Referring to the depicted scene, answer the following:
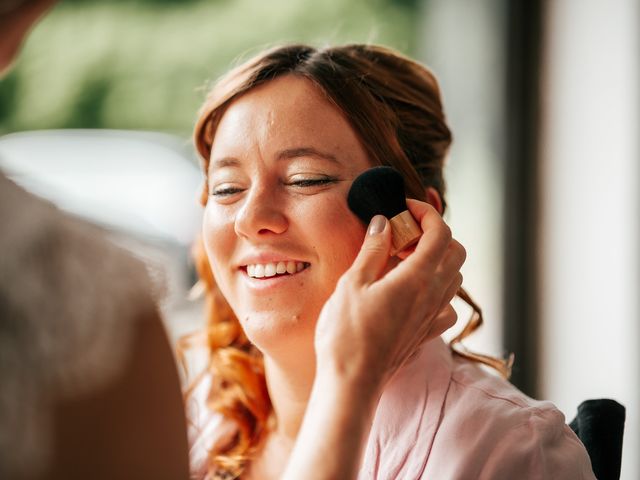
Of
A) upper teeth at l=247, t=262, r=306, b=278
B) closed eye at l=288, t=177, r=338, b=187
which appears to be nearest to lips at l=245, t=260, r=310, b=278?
upper teeth at l=247, t=262, r=306, b=278

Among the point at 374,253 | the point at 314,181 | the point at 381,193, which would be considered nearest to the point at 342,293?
the point at 374,253

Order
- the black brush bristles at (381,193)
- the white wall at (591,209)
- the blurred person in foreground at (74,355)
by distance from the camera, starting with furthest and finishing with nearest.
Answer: the white wall at (591,209) → the black brush bristles at (381,193) → the blurred person in foreground at (74,355)

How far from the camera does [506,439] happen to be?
868 millimetres

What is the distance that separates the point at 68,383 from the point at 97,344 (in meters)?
0.03

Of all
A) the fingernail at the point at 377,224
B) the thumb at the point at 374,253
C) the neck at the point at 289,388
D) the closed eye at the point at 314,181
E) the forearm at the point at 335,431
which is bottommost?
the neck at the point at 289,388

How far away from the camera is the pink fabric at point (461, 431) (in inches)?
33.5

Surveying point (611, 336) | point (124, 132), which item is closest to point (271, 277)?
point (611, 336)

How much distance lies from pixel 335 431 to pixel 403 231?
29 centimetres

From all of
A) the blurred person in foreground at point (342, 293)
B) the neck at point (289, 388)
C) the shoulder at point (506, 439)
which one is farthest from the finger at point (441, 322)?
the neck at point (289, 388)

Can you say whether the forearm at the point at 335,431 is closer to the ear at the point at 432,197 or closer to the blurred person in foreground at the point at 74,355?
the blurred person in foreground at the point at 74,355

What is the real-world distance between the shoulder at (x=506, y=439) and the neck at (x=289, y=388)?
0.23 m

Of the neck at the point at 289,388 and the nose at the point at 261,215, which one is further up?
the nose at the point at 261,215

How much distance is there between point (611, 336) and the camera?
179cm

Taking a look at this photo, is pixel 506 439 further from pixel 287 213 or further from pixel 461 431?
pixel 287 213
